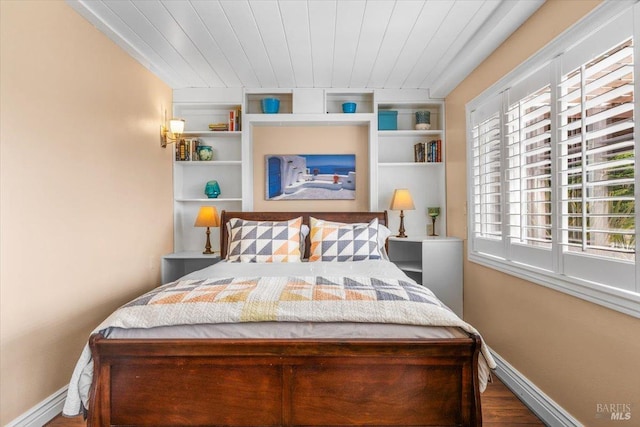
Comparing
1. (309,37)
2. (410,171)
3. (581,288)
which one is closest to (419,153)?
Answer: (410,171)

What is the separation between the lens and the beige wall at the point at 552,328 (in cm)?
158

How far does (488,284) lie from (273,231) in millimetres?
1733

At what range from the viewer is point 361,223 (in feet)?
11.3

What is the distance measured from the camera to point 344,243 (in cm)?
304

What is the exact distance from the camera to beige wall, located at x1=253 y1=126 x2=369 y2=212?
394cm

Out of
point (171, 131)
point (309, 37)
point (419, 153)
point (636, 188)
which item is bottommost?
point (636, 188)

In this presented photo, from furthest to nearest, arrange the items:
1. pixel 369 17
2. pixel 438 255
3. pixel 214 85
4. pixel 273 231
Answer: pixel 214 85 → pixel 438 255 → pixel 273 231 → pixel 369 17

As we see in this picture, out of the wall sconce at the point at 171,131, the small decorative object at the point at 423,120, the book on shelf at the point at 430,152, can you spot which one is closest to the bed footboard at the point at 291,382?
the wall sconce at the point at 171,131

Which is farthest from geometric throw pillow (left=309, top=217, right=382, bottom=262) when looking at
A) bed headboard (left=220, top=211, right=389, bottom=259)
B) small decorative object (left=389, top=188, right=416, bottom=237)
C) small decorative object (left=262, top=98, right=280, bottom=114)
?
small decorative object (left=262, top=98, right=280, bottom=114)

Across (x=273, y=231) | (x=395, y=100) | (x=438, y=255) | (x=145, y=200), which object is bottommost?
(x=438, y=255)

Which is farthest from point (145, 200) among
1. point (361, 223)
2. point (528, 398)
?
point (528, 398)

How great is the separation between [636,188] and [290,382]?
1.56 metres

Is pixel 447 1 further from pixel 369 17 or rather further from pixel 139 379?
pixel 139 379

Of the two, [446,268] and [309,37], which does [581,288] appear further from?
[309,37]
